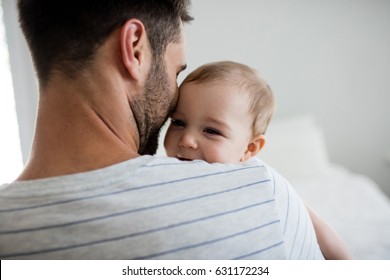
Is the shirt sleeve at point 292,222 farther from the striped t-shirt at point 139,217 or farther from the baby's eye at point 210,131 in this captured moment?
the baby's eye at point 210,131

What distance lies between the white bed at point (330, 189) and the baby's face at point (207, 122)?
37.4 inches

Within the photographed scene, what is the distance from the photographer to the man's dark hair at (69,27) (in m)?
0.71

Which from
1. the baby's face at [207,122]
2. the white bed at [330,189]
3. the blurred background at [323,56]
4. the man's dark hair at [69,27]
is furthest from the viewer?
the blurred background at [323,56]

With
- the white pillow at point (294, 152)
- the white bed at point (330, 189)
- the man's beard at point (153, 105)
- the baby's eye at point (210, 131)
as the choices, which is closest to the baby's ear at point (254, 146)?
the baby's eye at point (210, 131)

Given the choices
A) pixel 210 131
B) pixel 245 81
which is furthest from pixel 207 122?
pixel 245 81

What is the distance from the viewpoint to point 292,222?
679 mm

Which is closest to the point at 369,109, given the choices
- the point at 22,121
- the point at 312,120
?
the point at 312,120

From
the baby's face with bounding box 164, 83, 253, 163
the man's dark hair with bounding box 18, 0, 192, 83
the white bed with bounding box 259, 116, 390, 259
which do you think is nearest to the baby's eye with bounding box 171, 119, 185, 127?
the baby's face with bounding box 164, 83, 253, 163

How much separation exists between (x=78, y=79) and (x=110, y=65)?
0.22 feet

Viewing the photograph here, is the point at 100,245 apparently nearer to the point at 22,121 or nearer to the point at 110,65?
the point at 110,65

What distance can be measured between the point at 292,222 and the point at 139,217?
291 millimetres

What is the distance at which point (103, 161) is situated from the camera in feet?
2.06

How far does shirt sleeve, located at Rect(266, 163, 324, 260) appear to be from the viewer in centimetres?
66

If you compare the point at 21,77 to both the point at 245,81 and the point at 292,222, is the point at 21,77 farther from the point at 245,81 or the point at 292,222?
the point at 292,222
